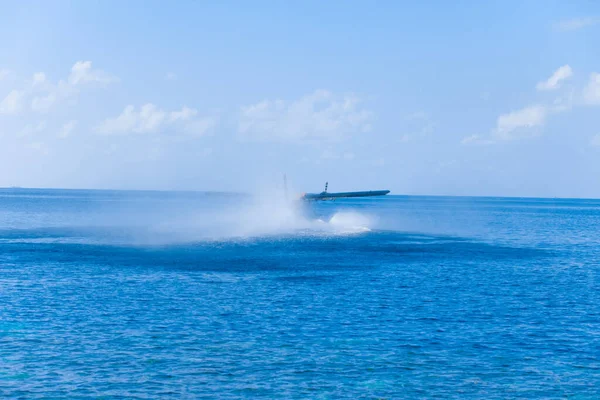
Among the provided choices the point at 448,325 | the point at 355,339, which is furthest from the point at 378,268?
the point at 355,339

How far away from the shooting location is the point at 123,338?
39.4m

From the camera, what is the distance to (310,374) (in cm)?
3316

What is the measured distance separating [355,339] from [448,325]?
825 cm

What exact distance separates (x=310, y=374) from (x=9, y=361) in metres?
16.8

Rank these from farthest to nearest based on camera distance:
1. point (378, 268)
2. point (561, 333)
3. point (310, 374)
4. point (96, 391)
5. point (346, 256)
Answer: point (346, 256) → point (378, 268) → point (561, 333) → point (310, 374) → point (96, 391)

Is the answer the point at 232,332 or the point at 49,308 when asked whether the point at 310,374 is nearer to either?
the point at 232,332

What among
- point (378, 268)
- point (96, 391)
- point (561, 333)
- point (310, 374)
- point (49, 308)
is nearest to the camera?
point (96, 391)

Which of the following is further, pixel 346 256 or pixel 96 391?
pixel 346 256

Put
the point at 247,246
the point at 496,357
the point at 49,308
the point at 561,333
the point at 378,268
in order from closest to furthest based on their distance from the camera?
the point at 496,357 → the point at 561,333 → the point at 49,308 → the point at 378,268 → the point at 247,246

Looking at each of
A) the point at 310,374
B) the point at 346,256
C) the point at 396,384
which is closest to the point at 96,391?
the point at 310,374

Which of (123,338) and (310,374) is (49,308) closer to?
(123,338)

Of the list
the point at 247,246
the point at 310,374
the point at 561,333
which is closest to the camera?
the point at 310,374

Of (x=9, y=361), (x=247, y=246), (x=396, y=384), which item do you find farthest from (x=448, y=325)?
(x=247, y=246)

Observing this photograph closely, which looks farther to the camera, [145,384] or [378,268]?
[378,268]
